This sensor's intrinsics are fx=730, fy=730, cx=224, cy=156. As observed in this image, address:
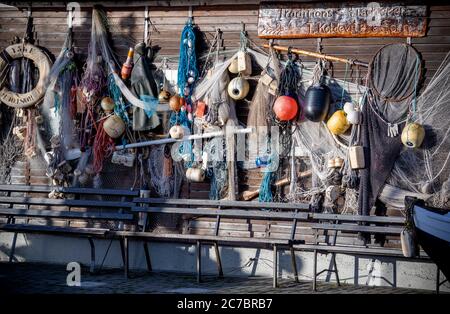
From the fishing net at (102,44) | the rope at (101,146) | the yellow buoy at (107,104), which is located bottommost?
the rope at (101,146)

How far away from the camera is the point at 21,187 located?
1303 cm

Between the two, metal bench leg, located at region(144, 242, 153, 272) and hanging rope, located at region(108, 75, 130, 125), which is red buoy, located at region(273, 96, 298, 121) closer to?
hanging rope, located at region(108, 75, 130, 125)

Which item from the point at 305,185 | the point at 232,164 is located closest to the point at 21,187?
the point at 232,164

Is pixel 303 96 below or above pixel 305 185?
above

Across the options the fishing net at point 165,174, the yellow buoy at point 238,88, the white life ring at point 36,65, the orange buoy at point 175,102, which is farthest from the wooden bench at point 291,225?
the white life ring at point 36,65

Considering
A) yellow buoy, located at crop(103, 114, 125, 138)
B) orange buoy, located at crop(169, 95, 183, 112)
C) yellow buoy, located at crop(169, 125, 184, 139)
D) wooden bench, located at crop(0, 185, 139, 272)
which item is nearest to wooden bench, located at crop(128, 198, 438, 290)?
wooden bench, located at crop(0, 185, 139, 272)

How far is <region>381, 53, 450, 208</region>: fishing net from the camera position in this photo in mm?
11414

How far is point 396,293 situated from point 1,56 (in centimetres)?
828

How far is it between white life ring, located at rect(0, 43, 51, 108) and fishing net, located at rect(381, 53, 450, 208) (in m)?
6.45

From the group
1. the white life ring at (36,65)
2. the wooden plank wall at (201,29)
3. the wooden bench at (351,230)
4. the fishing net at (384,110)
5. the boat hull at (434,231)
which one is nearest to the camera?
the boat hull at (434,231)

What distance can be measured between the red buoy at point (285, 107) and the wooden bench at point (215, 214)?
1.47 meters

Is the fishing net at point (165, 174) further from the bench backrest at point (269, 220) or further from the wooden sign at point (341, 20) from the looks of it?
the wooden sign at point (341, 20)

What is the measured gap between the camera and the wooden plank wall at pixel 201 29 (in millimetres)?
11664
